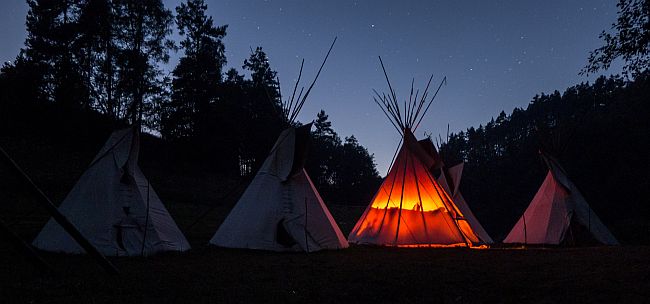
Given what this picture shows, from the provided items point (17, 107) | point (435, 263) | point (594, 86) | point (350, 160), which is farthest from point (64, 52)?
point (594, 86)

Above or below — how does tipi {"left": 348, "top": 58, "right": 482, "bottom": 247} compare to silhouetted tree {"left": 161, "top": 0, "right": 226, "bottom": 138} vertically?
below

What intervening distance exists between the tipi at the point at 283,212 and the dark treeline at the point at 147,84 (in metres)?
1.32

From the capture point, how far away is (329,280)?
560cm

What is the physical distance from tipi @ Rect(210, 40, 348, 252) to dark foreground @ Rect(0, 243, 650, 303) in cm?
156

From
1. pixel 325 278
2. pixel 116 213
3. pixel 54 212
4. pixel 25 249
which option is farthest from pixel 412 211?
pixel 25 249

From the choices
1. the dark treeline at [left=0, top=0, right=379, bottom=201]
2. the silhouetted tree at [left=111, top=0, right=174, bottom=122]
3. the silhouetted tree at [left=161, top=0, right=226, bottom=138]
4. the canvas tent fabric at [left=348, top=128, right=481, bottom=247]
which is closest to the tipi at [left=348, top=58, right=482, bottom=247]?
the canvas tent fabric at [left=348, top=128, right=481, bottom=247]

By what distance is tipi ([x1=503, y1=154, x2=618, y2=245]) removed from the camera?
12.7 m

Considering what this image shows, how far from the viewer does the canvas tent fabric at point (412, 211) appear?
11500 millimetres

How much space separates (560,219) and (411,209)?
479cm

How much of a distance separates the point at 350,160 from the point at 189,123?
22054mm

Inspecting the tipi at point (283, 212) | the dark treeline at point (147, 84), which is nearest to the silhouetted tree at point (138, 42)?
the dark treeline at point (147, 84)

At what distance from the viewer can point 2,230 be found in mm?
4758

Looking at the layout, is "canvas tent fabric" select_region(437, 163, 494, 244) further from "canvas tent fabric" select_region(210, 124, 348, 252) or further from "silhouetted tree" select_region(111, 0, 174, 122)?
"silhouetted tree" select_region(111, 0, 174, 122)

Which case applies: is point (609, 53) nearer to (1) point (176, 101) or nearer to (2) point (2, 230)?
(2) point (2, 230)
